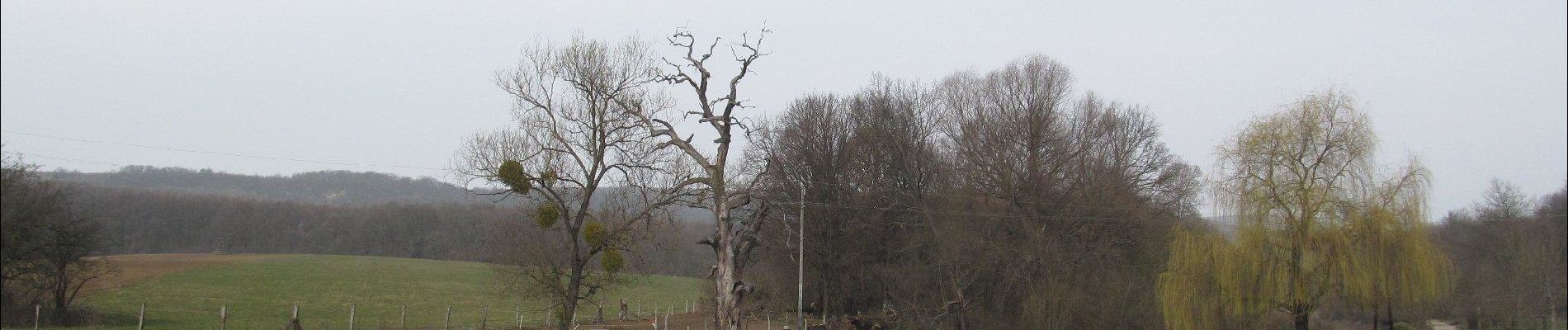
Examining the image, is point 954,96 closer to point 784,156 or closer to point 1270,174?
point 784,156

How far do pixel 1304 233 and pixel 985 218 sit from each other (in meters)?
9.73

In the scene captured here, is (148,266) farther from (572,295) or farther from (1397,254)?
(1397,254)

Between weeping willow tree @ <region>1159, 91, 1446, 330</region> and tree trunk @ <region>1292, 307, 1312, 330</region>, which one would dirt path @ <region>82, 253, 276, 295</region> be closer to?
weeping willow tree @ <region>1159, 91, 1446, 330</region>

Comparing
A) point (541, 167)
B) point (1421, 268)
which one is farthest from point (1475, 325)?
point (541, 167)

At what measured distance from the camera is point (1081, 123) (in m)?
33.8

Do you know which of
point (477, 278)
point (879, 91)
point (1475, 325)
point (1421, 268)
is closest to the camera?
point (1421, 268)

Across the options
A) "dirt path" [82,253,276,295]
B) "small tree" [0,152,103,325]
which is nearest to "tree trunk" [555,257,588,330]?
"small tree" [0,152,103,325]

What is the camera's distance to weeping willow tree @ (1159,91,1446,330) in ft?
72.5

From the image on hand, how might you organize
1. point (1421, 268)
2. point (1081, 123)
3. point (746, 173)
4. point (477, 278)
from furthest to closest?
point (477, 278), point (746, 173), point (1081, 123), point (1421, 268)

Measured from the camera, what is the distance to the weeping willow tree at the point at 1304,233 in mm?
22109

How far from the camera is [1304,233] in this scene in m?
22.8

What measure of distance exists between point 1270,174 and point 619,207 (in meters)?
16.9

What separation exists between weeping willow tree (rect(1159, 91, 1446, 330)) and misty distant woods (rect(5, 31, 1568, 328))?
50 millimetres

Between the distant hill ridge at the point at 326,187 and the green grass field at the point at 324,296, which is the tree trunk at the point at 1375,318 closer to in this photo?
the green grass field at the point at 324,296
